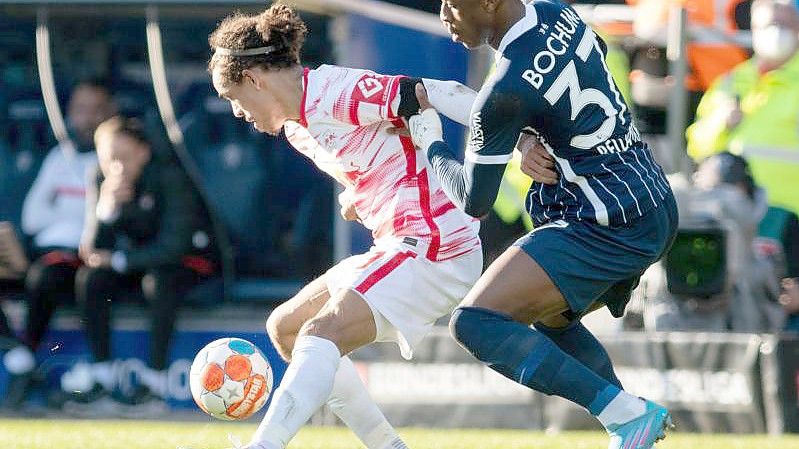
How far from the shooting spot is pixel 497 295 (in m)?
5.27

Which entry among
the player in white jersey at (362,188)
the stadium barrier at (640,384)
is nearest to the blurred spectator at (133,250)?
the stadium barrier at (640,384)

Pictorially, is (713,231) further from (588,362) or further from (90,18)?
(90,18)

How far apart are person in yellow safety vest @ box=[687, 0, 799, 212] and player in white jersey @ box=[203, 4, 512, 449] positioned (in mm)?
4143

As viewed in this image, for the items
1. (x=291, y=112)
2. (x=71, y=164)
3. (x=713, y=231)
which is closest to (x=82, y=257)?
(x=71, y=164)

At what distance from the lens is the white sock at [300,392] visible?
534 centimetres

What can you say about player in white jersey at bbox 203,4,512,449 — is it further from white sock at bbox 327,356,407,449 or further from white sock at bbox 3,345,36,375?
white sock at bbox 3,345,36,375

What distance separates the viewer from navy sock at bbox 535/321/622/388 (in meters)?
5.62

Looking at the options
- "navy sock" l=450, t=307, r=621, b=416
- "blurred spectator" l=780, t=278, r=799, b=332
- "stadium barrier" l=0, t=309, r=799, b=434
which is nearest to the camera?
"navy sock" l=450, t=307, r=621, b=416

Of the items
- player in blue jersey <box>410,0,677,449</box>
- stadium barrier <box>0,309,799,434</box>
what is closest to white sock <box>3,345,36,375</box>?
stadium barrier <box>0,309,799,434</box>

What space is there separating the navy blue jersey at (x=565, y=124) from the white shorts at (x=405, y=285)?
44cm

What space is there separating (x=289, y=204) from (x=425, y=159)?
5.79 meters

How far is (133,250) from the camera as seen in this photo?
10.6 metres

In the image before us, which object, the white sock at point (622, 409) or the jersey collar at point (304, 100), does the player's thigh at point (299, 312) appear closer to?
the jersey collar at point (304, 100)

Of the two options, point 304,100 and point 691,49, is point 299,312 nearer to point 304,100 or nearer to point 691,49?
point 304,100
